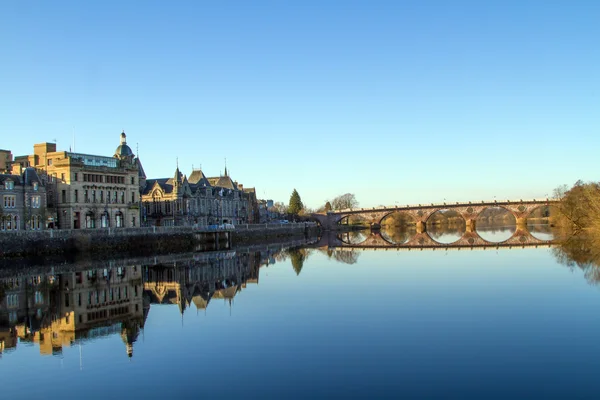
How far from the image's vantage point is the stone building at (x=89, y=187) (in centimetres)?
7275

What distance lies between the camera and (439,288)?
34.8 m

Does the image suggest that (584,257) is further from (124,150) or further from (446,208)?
(446,208)

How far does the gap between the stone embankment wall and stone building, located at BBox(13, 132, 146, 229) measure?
9602 mm

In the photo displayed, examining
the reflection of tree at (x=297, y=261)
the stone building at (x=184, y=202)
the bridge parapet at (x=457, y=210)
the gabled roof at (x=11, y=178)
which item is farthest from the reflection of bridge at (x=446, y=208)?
the gabled roof at (x=11, y=178)

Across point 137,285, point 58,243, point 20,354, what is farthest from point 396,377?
point 58,243

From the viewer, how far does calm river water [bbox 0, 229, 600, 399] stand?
54.9 ft

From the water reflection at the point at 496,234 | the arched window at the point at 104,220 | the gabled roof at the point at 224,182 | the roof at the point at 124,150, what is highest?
the roof at the point at 124,150

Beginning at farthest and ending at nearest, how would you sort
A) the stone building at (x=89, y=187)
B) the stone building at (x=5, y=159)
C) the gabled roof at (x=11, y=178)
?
the stone building at (x=5, y=159) < the stone building at (x=89, y=187) < the gabled roof at (x=11, y=178)

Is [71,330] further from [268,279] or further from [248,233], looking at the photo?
[248,233]

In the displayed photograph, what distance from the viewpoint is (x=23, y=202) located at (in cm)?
6588

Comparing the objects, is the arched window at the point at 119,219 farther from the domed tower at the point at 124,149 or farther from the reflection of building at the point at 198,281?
the reflection of building at the point at 198,281

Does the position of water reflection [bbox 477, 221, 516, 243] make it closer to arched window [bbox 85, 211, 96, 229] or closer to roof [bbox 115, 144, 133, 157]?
arched window [bbox 85, 211, 96, 229]

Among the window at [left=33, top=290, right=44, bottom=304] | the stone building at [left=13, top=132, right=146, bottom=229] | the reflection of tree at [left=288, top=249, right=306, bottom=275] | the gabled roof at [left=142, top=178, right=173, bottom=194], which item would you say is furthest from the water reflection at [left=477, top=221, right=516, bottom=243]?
the window at [left=33, top=290, right=44, bottom=304]

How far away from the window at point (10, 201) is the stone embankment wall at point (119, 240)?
875cm
